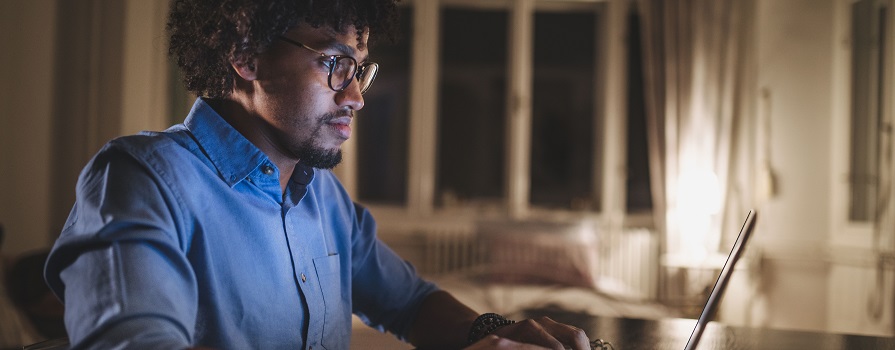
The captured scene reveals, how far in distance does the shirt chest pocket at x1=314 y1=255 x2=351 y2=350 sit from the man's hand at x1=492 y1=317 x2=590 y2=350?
0.30 meters

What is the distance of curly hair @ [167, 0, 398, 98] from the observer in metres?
1.24

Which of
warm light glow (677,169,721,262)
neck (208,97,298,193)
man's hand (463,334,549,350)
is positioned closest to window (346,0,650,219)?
warm light glow (677,169,721,262)

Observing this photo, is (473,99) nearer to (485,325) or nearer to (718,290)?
(485,325)

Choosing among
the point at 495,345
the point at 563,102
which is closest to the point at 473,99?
the point at 563,102

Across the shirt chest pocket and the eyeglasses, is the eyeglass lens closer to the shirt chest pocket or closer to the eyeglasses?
the eyeglasses

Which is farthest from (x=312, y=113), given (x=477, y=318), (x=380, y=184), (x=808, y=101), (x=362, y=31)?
(x=380, y=184)

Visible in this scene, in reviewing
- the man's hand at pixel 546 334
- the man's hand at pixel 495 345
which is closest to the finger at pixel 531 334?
the man's hand at pixel 546 334

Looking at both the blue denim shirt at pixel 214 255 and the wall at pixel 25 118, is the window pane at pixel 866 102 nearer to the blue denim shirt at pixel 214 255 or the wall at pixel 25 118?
the blue denim shirt at pixel 214 255

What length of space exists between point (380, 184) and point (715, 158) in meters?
2.61

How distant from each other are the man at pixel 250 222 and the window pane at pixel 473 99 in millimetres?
4595

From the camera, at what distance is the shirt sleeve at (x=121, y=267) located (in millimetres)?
847

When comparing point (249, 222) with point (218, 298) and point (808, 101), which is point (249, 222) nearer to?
point (218, 298)

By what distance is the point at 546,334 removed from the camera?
1163 mm

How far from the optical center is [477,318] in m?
1.39
